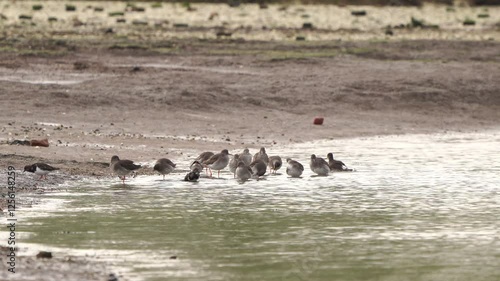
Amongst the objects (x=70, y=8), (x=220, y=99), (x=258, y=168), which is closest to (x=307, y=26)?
(x=70, y=8)

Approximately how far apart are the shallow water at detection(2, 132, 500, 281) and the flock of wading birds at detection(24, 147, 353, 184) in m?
0.15

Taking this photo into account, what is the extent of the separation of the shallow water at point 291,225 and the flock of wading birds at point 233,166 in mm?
148

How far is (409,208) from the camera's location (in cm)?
1400

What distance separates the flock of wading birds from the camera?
15.8m

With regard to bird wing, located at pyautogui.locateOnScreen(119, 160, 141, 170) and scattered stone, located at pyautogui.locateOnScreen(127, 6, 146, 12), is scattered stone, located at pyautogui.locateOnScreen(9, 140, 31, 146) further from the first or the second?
scattered stone, located at pyautogui.locateOnScreen(127, 6, 146, 12)

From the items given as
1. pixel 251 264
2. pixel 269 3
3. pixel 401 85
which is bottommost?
pixel 251 264

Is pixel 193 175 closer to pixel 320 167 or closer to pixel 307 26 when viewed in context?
pixel 320 167

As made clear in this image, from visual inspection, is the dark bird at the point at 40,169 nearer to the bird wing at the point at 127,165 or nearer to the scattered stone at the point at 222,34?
the bird wing at the point at 127,165

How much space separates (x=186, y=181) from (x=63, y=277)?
22.0 ft

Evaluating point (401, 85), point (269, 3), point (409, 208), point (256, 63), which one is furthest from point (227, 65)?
point (269, 3)

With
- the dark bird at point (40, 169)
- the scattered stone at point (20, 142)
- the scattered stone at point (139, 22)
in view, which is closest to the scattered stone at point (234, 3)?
the scattered stone at point (139, 22)

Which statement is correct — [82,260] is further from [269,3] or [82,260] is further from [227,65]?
[269,3]

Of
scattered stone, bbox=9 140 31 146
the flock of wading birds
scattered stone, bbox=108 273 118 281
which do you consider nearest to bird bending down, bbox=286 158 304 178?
the flock of wading birds

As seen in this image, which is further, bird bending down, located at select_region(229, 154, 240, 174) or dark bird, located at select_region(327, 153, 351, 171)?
dark bird, located at select_region(327, 153, 351, 171)
